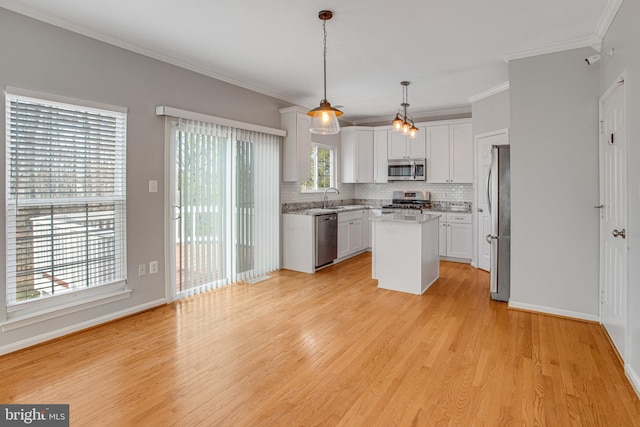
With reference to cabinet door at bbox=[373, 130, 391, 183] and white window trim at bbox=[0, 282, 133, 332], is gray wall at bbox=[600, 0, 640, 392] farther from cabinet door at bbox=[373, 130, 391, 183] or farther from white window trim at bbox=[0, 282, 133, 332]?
cabinet door at bbox=[373, 130, 391, 183]

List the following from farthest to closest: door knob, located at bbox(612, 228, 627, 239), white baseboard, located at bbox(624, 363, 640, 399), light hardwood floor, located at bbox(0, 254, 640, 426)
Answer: door knob, located at bbox(612, 228, 627, 239) < white baseboard, located at bbox(624, 363, 640, 399) < light hardwood floor, located at bbox(0, 254, 640, 426)

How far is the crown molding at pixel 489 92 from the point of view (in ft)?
15.6

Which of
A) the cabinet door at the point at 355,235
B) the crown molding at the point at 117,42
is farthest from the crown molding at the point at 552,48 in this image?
the cabinet door at the point at 355,235

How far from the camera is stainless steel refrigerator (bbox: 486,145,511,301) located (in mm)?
3803

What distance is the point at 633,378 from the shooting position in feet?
7.30

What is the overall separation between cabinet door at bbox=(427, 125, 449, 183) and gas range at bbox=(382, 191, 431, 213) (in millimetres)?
454

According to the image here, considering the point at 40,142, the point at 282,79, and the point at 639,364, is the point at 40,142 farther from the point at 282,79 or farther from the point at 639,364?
the point at 639,364

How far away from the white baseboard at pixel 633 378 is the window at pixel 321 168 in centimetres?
476

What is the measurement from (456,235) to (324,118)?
4057 millimetres

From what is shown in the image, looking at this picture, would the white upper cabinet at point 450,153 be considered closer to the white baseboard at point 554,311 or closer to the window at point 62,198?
the white baseboard at point 554,311

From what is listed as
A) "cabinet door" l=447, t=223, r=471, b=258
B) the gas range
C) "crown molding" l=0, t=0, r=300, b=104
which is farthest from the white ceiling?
the gas range

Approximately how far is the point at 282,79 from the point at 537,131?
3.08 meters

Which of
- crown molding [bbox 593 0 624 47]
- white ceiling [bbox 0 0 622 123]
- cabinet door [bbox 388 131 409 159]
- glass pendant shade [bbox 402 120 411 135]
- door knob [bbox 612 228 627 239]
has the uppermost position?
white ceiling [bbox 0 0 622 123]

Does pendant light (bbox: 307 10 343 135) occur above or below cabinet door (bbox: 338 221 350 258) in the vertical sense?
above
